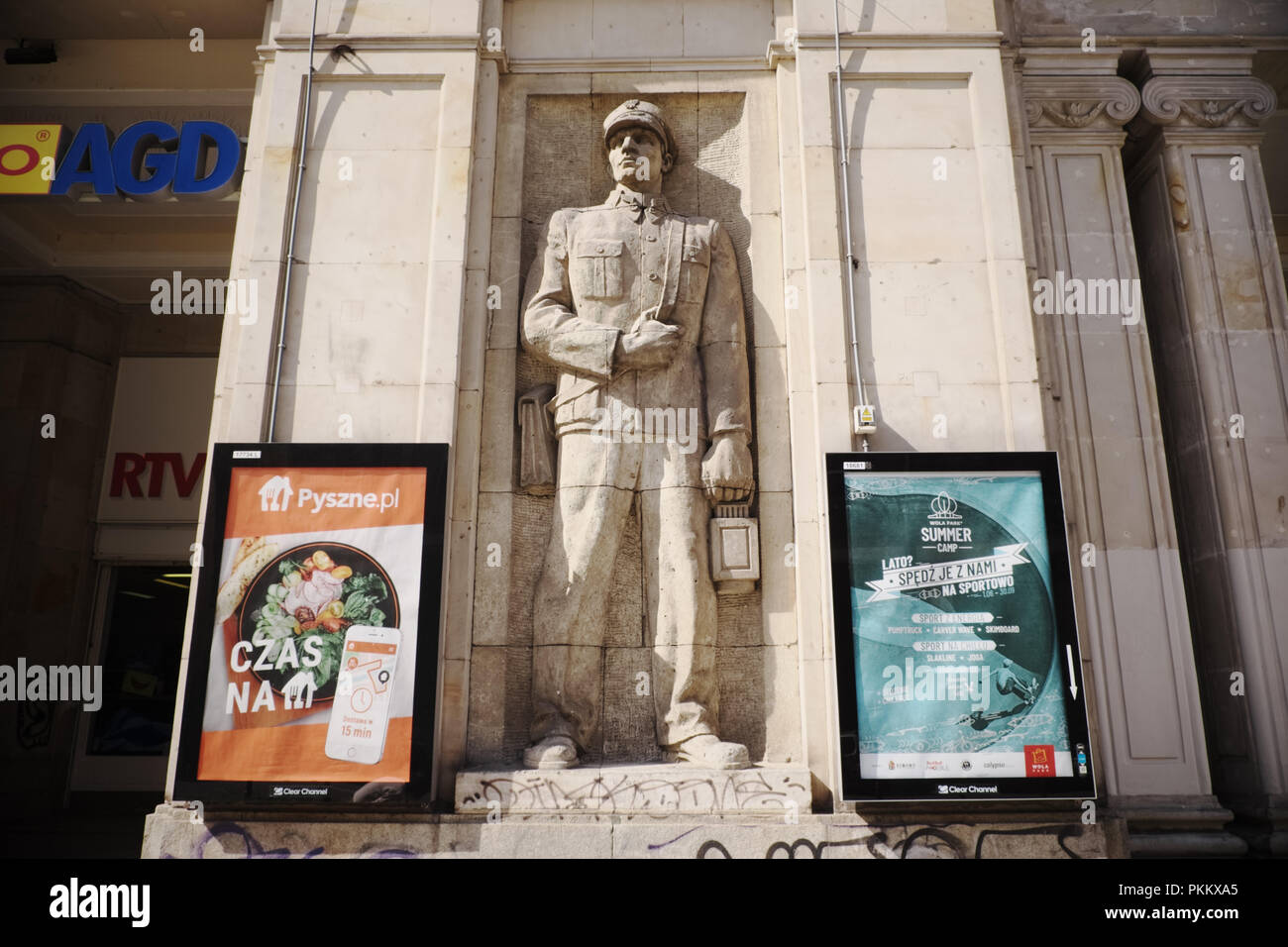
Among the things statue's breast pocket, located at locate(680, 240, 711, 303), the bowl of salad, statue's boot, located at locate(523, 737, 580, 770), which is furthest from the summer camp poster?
statue's breast pocket, located at locate(680, 240, 711, 303)

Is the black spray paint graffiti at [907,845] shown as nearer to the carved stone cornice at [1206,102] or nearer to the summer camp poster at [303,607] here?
the summer camp poster at [303,607]

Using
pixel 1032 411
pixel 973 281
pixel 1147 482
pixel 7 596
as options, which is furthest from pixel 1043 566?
pixel 7 596

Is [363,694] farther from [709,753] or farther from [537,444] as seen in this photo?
[709,753]

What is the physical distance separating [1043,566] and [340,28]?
9.14m

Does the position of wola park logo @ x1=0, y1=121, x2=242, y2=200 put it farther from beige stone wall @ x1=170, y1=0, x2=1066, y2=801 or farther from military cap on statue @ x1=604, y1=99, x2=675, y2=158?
military cap on statue @ x1=604, y1=99, x2=675, y2=158

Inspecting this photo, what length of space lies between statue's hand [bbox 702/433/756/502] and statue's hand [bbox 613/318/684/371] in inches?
38.3

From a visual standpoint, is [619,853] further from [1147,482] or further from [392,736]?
[1147,482]

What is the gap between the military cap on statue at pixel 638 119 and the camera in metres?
10.5

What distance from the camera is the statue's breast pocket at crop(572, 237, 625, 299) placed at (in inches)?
396

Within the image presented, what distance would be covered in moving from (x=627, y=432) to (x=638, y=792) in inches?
132

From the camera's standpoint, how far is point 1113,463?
10.2 metres

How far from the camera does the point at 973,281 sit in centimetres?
987

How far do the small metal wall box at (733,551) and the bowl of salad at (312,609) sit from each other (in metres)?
3.00

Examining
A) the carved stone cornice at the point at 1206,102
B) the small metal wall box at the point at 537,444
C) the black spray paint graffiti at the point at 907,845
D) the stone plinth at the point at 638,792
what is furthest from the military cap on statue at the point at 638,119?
the black spray paint graffiti at the point at 907,845
